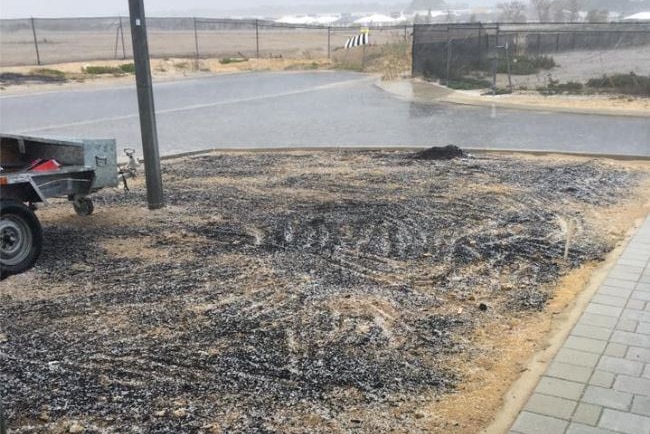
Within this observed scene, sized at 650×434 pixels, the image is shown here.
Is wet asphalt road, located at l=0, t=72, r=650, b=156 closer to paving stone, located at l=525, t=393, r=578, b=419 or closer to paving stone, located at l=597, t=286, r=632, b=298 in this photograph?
paving stone, located at l=597, t=286, r=632, b=298

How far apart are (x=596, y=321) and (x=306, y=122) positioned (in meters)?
13.4

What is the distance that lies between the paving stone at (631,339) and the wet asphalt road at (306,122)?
860 centimetres

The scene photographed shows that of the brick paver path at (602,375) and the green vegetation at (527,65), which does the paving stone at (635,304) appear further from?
the green vegetation at (527,65)

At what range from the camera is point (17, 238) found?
6.61 metres

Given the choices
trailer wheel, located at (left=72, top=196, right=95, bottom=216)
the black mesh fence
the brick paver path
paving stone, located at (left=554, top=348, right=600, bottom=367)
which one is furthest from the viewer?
the black mesh fence

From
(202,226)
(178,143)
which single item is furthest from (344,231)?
(178,143)

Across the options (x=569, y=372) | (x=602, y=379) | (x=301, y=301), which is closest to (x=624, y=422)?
(x=602, y=379)

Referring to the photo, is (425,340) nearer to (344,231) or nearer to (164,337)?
(164,337)

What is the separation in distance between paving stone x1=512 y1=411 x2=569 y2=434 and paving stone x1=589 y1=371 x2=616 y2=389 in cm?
57

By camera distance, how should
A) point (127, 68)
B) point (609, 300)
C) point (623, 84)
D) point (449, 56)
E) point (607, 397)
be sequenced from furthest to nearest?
point (127, 68) < point (449, 56) < point (623, 84) < point (609, 300) < point (607, 397)

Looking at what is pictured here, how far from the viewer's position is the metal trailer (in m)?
6.55

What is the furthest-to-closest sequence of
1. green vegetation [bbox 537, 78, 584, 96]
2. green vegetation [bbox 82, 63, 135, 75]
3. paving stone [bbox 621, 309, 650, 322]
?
1. green vegetation [bbox 82, 63, 135, 75]
2. green vegetation [bbox 537, 78, 584, 96]
3. paving stone [bbox 621, 309, 650, 322]

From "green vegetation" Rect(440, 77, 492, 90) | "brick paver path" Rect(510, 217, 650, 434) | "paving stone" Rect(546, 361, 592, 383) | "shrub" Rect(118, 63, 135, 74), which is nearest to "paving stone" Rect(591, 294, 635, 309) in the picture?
"brick paver path" Rect(510, 217, 650, 434)

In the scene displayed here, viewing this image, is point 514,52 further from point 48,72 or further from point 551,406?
point 551,406
